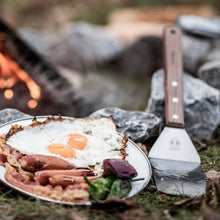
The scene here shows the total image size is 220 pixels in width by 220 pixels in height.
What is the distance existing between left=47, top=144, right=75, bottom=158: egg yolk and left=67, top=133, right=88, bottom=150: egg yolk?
42mm

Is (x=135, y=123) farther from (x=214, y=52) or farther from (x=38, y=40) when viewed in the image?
(x=38, y=40)

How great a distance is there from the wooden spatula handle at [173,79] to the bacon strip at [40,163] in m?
0.98

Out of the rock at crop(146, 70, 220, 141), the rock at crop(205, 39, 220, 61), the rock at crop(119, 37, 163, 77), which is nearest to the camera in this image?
the rock at crop(146, 70, 220, 141)

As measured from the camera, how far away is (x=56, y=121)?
2.20m

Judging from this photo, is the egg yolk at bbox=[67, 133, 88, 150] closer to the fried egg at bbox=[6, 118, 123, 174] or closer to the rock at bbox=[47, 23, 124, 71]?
the fried egg at bbox=[6, 118, 123, 174]

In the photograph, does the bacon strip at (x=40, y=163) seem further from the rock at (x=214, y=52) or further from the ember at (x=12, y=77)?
the rock at (x=214, y=52)

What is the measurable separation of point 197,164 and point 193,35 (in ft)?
8.17

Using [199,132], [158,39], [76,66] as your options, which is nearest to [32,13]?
[76,66]

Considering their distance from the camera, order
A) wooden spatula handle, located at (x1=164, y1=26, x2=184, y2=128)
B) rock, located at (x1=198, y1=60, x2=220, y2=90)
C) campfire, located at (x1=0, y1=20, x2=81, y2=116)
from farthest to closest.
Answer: campfire, located at (x1=0, y1=20, x2=81, y2=116) → rock, located at (x1=198, y1=60, x2=220, y2=90) → wooden spatula handle, located at (x1=164, y1=26, x2=184, y2=128)

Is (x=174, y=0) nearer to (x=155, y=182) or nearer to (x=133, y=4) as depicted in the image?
(x=133, y=4)

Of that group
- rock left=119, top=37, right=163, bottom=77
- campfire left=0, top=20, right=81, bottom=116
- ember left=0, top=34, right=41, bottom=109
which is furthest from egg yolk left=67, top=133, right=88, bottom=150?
rock left=119, top=37, right=163, bottom=77

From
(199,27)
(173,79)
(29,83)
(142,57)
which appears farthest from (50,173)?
(142,57)

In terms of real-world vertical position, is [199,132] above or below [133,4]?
below

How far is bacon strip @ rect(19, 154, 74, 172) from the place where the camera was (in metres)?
1.80
